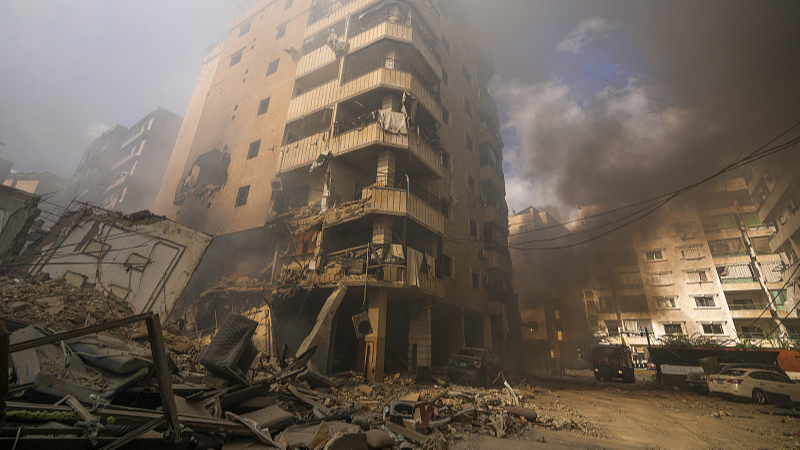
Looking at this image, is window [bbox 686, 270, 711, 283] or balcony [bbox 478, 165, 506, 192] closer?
balcony [bbox 478, 165, 506, 192]

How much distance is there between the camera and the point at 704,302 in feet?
112

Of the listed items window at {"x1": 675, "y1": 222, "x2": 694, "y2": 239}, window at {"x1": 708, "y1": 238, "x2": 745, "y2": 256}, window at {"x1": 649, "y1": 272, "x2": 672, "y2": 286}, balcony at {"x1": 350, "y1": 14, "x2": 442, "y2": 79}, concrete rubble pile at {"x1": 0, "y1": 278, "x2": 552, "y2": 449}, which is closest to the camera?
concrete rubble pile at {"x1": 0, "y1": 278, "x2": 552, "y2": 449}

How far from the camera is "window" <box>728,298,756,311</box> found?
3153cm

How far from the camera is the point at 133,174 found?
38.4 meters

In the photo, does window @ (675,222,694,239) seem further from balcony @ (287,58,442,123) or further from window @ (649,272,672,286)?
balcony @ (287,58,442,123)

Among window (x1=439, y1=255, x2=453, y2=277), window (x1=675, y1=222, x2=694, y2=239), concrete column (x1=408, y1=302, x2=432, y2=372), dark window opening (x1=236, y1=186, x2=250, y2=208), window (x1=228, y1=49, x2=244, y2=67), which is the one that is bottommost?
concrete column (x1=408, y1=302, x2=432, y2=372)

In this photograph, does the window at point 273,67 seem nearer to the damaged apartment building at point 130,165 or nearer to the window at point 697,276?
the damaged apartment building at point 130,165

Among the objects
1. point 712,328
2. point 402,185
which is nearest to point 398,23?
point 402,185

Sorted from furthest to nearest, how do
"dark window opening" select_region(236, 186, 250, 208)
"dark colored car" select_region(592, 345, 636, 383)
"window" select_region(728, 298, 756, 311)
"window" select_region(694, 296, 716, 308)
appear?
"window" select_region(694, 296, 716, 308), "window" select_region(728, 298, 756, 311), "dark window opening" select_region(236, 186, 250, 208), "dark colored car" select_region(592, 345, 636, 383)

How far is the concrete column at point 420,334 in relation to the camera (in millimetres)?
15219

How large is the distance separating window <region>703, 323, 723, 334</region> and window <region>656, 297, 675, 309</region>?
10.8 ft

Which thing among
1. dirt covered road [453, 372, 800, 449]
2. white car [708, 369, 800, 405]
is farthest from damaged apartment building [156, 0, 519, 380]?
white car [708, 369, 800, 405]

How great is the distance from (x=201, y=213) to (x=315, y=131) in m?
11.8

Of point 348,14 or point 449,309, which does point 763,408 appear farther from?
point 348,14
